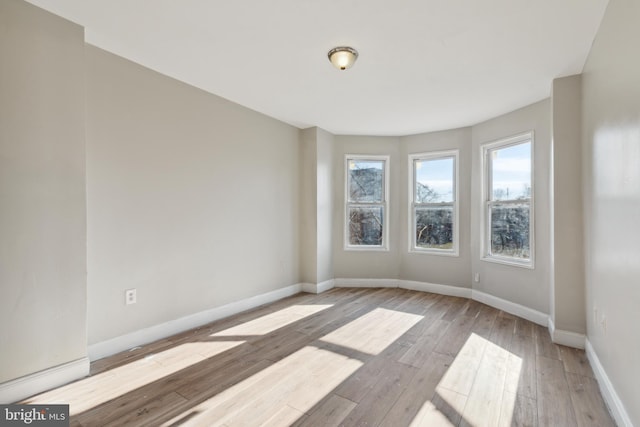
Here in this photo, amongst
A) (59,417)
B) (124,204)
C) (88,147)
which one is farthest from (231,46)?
(59,417)

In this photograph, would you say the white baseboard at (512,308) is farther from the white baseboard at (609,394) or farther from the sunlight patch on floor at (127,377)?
the sunlight patch on floor at (127,377)

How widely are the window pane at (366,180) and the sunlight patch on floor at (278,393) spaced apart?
2.96 m

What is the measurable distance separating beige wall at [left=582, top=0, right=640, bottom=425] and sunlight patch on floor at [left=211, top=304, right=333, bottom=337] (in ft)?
8.70

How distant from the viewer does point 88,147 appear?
2.40m

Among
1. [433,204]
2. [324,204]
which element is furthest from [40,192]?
[433,204]

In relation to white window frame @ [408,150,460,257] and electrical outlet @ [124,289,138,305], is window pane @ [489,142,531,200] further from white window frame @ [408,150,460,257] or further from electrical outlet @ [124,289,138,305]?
electrical outlet @ [124,289,138,305]

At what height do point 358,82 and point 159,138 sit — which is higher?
point 358,82

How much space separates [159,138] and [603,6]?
351cm

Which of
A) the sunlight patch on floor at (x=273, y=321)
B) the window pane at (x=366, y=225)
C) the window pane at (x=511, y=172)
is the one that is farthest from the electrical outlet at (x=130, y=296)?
the window pane at (x=511, y=172)

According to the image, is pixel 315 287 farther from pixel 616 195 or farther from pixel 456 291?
pixel 616 195

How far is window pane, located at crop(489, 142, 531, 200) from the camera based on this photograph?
3654 millimetres

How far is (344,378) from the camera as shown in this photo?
225 cm

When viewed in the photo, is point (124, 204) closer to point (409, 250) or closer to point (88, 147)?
point (88, 147)

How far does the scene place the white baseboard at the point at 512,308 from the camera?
335 cm
